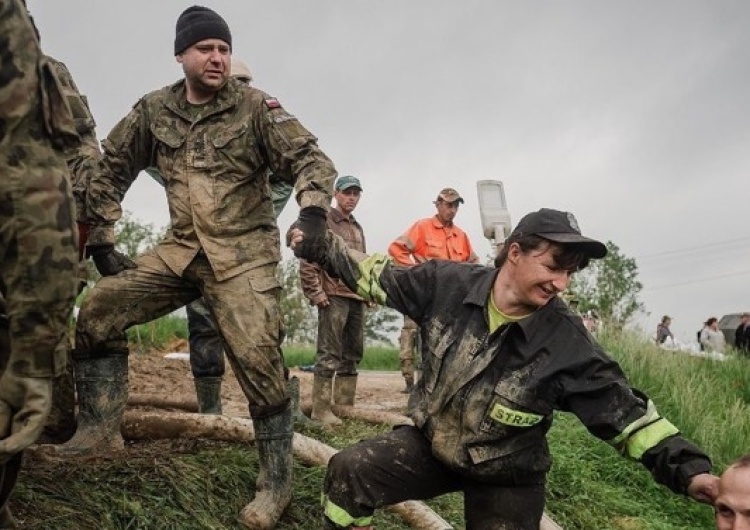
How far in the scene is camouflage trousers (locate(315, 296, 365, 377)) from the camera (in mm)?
6906

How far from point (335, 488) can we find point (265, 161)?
Answer: 1.62m

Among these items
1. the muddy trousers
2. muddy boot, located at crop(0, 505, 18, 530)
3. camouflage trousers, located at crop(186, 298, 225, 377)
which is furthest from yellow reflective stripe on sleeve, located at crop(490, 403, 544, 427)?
camouflage trousers, located at crop(186, 298, 225, 377)

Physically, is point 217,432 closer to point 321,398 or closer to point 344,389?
point 321,398

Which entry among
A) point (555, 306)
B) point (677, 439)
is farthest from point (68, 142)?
point (677, 439)

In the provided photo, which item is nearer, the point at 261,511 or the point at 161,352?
the point at 261,511

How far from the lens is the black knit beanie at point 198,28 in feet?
13.5

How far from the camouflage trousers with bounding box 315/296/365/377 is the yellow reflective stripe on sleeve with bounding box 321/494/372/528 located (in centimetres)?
336

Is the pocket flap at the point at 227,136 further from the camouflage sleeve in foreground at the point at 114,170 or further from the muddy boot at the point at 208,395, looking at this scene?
the muddy boot at the point at 208,395

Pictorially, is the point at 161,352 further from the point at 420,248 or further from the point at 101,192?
the point at 101,192

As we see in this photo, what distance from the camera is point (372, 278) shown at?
3.78m

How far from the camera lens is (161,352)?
1248 centimetres

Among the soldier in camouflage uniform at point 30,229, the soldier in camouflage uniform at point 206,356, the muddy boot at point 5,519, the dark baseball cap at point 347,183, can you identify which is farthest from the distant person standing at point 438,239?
the soldier in camouflage uniform at point 30,229

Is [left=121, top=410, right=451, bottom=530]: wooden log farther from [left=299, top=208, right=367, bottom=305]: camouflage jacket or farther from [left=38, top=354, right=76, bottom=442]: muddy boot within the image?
[left=299, top=208, right=367, bottom=305]: camouflage jacket

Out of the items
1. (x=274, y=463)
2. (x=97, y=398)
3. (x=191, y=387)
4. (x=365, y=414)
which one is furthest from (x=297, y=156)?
(x=191, y=387)
